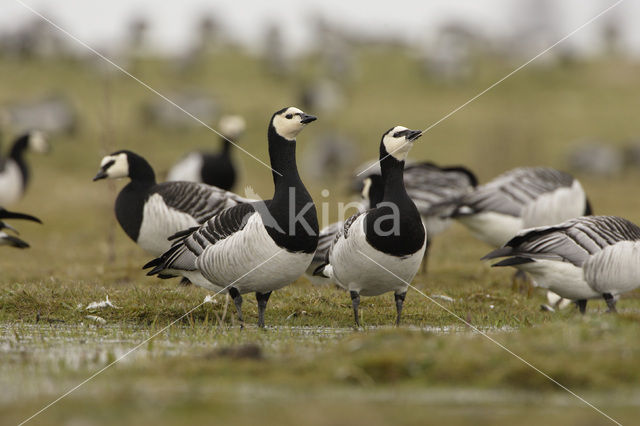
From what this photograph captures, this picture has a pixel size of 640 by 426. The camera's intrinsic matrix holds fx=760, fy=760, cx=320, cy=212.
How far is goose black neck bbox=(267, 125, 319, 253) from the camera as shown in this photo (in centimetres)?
884

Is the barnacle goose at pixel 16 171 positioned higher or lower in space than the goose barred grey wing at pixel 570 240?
higher

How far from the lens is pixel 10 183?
22.9 m

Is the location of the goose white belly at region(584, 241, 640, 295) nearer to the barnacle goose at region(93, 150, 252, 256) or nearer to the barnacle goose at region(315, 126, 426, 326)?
the barnacle goose at region(315, 126, 426, 326)

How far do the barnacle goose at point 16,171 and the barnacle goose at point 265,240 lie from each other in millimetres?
14742

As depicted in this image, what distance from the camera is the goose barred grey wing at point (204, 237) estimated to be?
944 centimetres

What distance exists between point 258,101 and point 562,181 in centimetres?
3736

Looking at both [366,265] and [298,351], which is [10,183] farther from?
[298,351]

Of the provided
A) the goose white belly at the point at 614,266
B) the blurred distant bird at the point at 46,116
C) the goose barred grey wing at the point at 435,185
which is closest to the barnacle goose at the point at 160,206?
the goose barred grey wing at the point at 435,185

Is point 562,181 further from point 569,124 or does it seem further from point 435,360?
point 569,124

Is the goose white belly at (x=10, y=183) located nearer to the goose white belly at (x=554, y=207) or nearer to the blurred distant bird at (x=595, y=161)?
the goose white belly at (x=554, y=207)

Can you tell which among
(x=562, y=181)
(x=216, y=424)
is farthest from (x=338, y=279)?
(x=562, y=181)

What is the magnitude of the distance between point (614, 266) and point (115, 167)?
8.65 meters

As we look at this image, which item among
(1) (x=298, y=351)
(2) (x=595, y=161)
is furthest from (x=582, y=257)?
(2) (x=595, y=161)

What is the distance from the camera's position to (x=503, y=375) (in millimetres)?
5734
